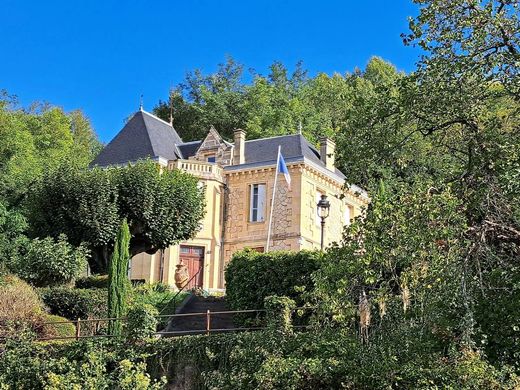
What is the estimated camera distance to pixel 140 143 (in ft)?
105

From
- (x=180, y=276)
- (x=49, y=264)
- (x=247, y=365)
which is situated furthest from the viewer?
(x=180, y=276)

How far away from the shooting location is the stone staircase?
774 inches

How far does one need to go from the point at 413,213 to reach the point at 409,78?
241 cm

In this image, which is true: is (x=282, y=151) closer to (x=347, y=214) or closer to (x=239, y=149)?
(x=239, y=149)

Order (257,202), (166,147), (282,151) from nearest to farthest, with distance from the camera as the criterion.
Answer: (257,202)
(282,151)
(166,147)

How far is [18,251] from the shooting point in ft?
88.7

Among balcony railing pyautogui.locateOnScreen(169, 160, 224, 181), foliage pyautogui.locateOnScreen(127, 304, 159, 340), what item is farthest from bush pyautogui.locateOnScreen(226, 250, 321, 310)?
balcony railing pyautogui.locateOnScreen(169, 160, 224, 181)

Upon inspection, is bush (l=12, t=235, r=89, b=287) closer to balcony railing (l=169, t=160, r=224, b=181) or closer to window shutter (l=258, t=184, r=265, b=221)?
balcony railing (l=169, t=160, r=224, b=181)

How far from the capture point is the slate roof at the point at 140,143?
104ft

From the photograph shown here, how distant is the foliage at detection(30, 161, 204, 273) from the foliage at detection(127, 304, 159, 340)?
30.3 feet

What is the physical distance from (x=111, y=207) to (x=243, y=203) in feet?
21.9

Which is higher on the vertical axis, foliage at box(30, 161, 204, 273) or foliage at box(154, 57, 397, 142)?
foliage at box(154, 57, 397, 142)

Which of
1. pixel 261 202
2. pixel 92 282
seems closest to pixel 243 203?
pixel 261 202

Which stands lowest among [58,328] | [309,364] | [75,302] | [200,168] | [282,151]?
[309,364]
